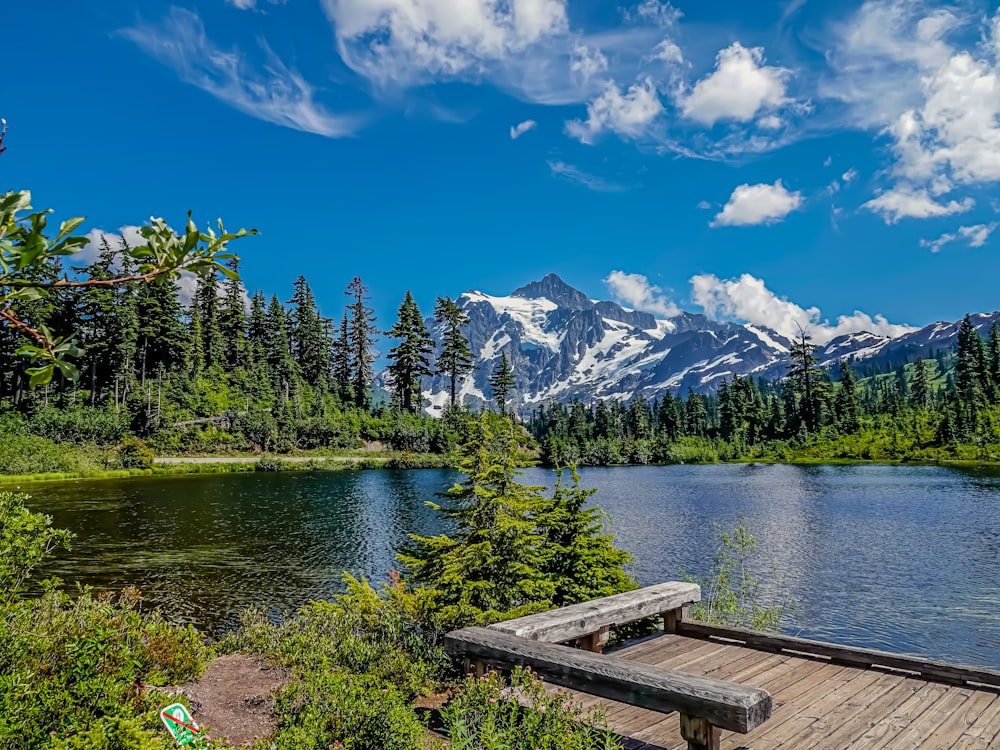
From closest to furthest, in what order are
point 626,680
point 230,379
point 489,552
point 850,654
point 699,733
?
point 699,733 → point 626,680 → point 850,654 → point 489,552 → point 230,379

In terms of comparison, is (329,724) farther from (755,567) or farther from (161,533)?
(161,533)

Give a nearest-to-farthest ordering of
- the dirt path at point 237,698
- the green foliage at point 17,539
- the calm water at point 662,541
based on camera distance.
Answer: the dirt path at point 237,698 < the green foliage at point 17,539 < the calm water at point 662,541

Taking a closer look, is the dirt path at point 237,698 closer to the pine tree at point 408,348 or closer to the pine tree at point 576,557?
the pine tree at point 576,557

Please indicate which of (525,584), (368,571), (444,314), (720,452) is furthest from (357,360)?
(525,584)

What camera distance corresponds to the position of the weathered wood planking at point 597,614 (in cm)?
659

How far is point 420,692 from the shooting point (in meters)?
8.12

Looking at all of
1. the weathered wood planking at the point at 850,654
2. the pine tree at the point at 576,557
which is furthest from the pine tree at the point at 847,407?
the weathered wood planking at the point at 850,654

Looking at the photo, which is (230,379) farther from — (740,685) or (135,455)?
(740,685)

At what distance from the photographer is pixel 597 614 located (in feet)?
23.5

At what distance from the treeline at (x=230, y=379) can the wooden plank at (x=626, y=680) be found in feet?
194

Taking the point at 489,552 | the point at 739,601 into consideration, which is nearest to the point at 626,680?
the point at 489,552

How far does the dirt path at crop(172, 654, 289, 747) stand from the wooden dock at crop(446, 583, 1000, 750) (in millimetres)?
2835

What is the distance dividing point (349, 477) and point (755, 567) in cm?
4021

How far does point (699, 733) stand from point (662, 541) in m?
22.0
